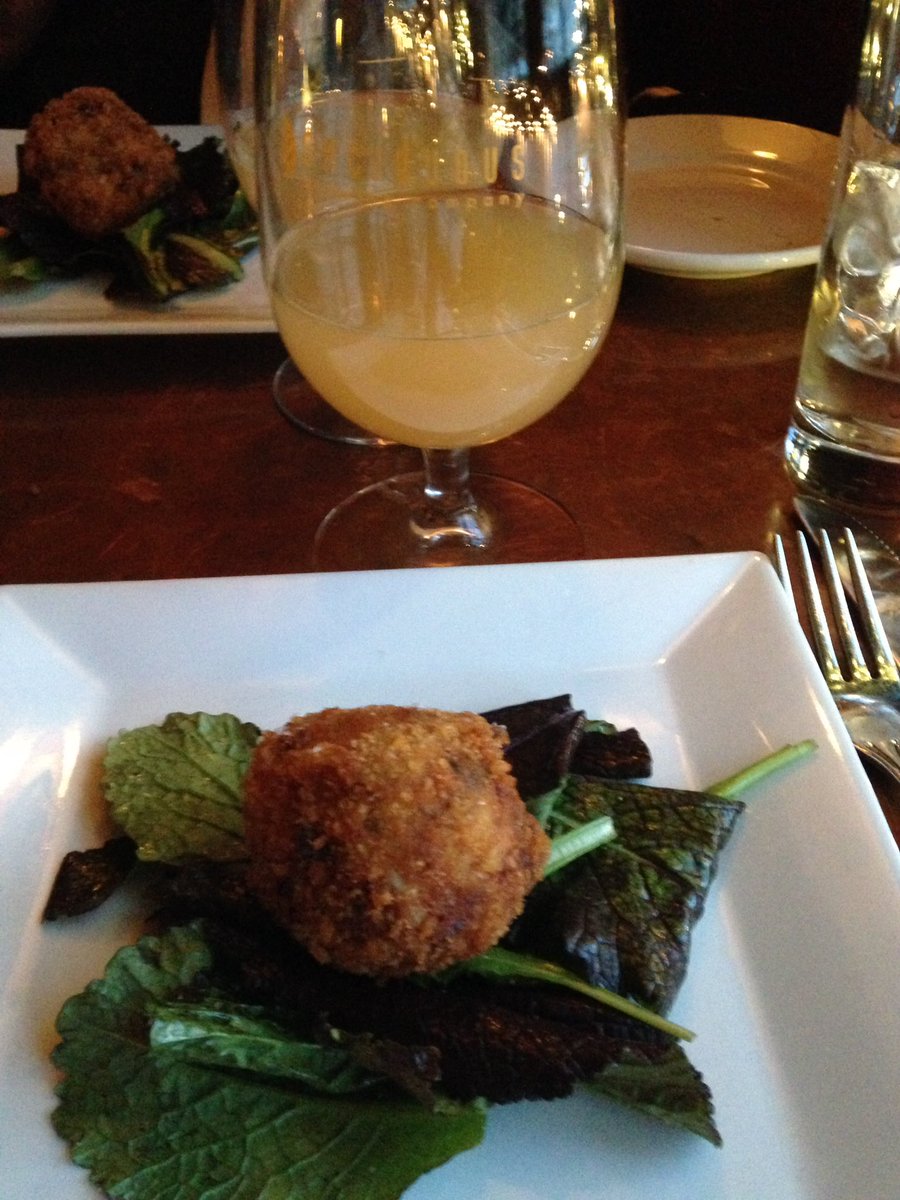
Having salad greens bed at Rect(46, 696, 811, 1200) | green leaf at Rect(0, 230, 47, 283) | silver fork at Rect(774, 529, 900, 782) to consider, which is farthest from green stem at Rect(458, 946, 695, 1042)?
green leaf at Rect(0, 230, 47, 283)

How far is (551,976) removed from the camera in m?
0.62

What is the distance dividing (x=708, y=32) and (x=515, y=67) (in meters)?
2.04

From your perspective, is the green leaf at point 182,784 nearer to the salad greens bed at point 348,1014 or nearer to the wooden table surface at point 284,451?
the salad greens bed at point 348,1014

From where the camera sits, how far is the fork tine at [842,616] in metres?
0.88

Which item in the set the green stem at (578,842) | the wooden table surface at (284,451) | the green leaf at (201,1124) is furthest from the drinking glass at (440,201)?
the green leaf at (201,1124)

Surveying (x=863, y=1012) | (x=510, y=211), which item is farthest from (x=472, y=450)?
(x=863, y=1012)

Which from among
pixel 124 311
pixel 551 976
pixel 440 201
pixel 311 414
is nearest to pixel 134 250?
pixel 124 311

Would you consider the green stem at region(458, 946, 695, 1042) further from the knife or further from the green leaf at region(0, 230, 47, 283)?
the green leaf at region(0, 230, 47, 283)

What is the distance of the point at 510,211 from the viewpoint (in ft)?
3.10

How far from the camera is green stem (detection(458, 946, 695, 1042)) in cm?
60

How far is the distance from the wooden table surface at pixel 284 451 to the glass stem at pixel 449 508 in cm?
8

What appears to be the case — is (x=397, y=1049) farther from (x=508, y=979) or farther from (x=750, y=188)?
(x=750, y=188)

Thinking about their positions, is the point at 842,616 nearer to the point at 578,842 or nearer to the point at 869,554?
the point at 869,554

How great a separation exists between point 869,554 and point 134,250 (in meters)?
0.97
